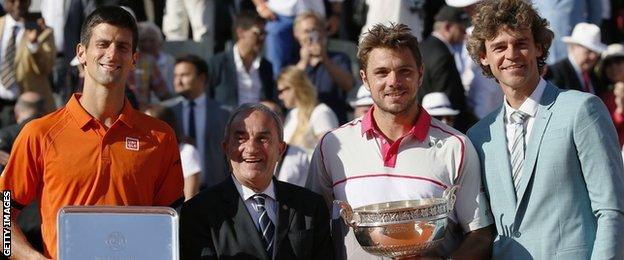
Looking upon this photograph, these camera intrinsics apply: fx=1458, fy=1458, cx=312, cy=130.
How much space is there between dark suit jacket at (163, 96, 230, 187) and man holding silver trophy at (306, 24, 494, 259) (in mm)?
4614

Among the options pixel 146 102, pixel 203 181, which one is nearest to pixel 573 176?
pixel 203 181

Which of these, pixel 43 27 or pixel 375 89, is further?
pixel 43 27

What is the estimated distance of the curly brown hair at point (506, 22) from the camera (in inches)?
270

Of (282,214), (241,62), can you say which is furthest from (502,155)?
(241,62)

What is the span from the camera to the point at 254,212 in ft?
22.5

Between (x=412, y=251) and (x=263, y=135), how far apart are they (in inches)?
36.5

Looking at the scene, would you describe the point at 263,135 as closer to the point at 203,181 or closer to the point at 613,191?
the point at 613,191

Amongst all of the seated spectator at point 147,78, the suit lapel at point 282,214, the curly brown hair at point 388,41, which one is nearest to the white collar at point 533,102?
the curly brown hair at point 388,41

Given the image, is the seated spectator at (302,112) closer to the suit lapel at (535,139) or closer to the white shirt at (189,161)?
the white shirt at (189,161)

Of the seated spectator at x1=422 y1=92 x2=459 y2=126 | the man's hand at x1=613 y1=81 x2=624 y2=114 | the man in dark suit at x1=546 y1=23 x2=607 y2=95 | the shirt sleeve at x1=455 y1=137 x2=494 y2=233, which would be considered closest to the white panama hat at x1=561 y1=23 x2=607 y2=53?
the man in dark suit at x1=546 y1=23 x2=607 y2=95

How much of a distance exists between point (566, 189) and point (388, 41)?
108 cm

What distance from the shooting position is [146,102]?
12.3 m

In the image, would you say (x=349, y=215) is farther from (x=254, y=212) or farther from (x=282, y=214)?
(x=254, y=212)

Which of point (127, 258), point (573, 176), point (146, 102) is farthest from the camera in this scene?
point (146, 102)
